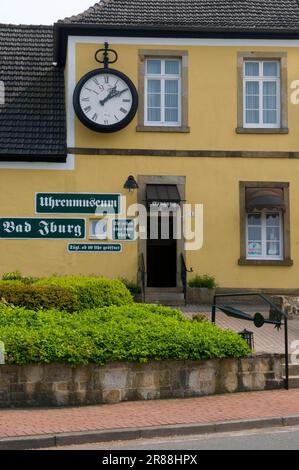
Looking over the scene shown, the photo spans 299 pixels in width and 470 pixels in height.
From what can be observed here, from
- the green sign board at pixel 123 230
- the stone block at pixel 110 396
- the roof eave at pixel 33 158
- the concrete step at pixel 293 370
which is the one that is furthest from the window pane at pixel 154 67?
the stone block at pixel 110 396

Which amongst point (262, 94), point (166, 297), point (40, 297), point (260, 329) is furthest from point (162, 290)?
point (262, 94)

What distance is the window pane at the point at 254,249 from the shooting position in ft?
62.1

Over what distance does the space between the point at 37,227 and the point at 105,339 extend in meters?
8.64

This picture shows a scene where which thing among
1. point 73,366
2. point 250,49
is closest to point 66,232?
point 250,49

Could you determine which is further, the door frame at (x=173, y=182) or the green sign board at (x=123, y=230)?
the door frame at (x=173, y=182)

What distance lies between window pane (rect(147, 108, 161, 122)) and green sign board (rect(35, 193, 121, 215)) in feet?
7.83

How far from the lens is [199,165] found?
18.8m

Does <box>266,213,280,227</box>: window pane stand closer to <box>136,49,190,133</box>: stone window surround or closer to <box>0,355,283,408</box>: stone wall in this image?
<box>136,49,190,133</box>: stone window surround

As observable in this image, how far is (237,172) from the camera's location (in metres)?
18.9

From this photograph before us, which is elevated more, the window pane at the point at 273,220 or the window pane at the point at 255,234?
the window pane at the point at 273,220

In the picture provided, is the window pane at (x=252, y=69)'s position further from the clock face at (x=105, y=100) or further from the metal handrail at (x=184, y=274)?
the metal handrail at (x=184, y=274)

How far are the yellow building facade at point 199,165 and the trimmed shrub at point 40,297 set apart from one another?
4.91 meters

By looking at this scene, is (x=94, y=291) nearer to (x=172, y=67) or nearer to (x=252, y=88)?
(x=172, y=67)
